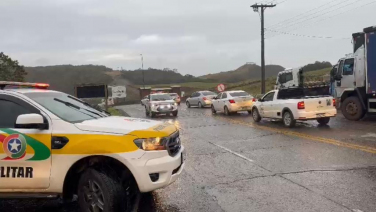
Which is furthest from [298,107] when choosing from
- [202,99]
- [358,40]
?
[202,99]

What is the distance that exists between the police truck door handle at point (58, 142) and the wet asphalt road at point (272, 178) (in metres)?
1.29

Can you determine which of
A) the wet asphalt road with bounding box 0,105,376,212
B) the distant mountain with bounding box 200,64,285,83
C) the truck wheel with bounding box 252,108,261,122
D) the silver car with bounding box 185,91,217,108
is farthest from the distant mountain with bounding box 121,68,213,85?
the wet asphalt road with bounding box 0,105,376,212

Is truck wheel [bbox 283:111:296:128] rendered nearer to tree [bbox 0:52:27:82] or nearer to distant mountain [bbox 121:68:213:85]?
tree [bbox 0:52:27:82]

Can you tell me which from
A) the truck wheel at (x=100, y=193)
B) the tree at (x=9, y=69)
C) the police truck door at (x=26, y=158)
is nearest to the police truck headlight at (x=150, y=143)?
the truck wheel at (x=100, y=193)

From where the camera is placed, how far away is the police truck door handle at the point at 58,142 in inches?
181

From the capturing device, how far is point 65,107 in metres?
5.36

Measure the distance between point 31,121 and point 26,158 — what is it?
0.50 meters

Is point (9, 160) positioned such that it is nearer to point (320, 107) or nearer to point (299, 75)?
point (320, 107)

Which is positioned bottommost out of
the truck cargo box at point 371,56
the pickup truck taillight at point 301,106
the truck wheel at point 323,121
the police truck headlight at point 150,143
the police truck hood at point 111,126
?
the truck wheel at point 323,121

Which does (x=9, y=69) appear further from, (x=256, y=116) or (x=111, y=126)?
(x=111, y=126)

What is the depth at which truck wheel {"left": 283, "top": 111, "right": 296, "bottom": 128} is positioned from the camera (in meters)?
14.7

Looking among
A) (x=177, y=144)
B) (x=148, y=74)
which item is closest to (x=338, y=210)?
(x=177, y=144)

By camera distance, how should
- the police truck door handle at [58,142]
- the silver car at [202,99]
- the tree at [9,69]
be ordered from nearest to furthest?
the police truck door handle at [58,142] < the tree at [9,69] < the silver car at [202,99]

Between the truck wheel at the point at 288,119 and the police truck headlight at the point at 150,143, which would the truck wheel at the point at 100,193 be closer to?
the police truck headlight at the point at 150,143
